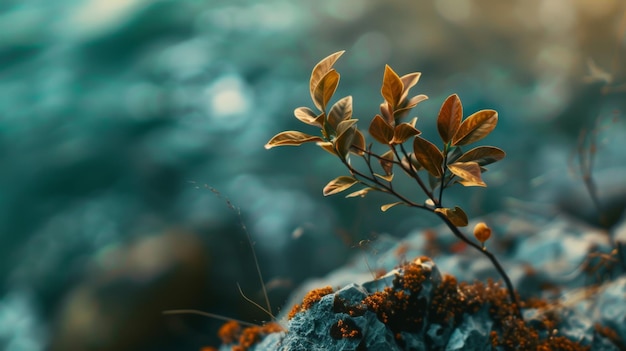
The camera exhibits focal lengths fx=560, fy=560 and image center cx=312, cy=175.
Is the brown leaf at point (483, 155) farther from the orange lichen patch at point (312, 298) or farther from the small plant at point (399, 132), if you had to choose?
the orange lichen patch at point (312, 298)

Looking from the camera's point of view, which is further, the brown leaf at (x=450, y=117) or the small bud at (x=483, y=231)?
the small bud at (x=483, y=231)

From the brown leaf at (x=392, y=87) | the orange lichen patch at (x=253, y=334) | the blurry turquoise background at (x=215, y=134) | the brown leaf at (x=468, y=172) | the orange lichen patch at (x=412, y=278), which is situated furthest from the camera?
the blurry turquoise background at (x=215, y=134)

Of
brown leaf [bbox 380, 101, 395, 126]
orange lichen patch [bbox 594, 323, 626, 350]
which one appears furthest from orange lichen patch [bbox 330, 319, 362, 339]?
orange lichen patch [bbox 594, 323, 626, 350]

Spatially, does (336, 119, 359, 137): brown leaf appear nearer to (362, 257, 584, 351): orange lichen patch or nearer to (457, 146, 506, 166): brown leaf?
(457, 146, 506, 166): brown leaf

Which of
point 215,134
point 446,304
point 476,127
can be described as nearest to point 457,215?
point 476,127

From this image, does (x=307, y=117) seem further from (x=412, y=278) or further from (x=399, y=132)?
(x=412, y=278)

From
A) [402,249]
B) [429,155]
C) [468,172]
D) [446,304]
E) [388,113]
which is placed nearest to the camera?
[468,172]

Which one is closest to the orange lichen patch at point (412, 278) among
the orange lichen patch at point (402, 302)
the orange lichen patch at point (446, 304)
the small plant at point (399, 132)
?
the orange lichen patch at point (402, 302)
